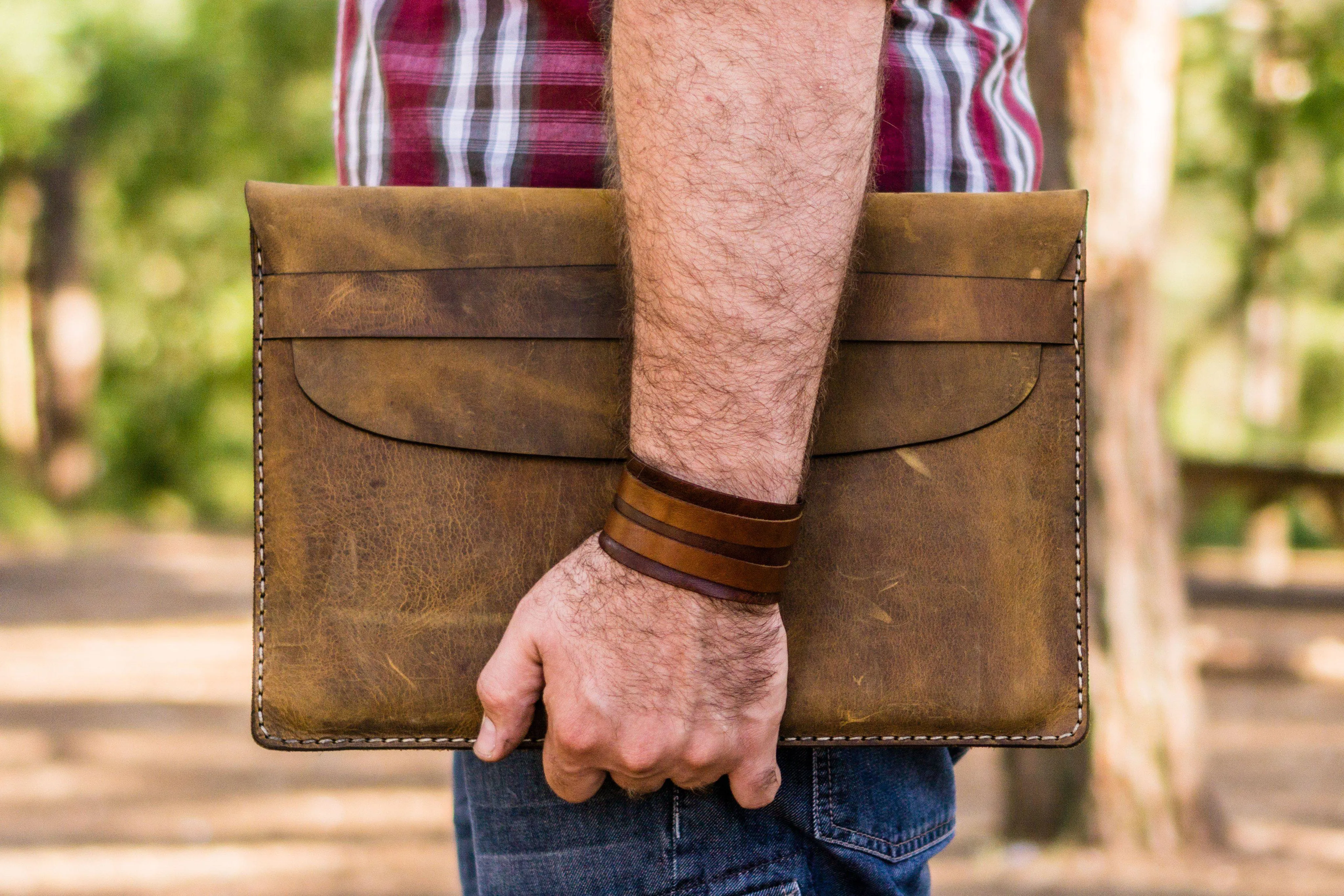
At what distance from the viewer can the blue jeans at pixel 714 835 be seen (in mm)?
1082

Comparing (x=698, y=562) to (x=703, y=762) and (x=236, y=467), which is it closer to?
(x=703, y=762)

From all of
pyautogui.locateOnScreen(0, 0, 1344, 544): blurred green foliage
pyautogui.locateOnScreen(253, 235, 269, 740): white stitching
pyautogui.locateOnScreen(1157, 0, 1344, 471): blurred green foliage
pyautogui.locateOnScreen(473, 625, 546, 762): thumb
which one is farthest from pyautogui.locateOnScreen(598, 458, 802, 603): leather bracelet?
pyautogui.locateOnScreen(0, 0, 1344, 544): blurred green foliage

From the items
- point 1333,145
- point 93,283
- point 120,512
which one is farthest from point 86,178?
point 1333,145

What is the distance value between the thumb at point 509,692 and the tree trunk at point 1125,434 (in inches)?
141

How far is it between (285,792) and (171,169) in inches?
511

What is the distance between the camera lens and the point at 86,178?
16.5m

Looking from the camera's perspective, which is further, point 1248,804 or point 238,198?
point 238,198

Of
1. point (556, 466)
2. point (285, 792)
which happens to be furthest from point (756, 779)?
point (285, 792)

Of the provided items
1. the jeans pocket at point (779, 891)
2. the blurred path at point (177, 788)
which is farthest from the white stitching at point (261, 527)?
the blurred path at point (177, 788)

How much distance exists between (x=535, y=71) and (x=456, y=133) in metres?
0.11

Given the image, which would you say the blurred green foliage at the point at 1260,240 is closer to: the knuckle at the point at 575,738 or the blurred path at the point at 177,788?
the blurred path at the point at 177,788

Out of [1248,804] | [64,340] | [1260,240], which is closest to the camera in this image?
[1248,804]

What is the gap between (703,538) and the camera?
1.01 m

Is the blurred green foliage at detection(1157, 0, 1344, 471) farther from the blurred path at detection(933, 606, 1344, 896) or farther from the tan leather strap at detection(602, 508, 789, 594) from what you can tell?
the tan leather strap at detection(602, 508, 789, 594)
